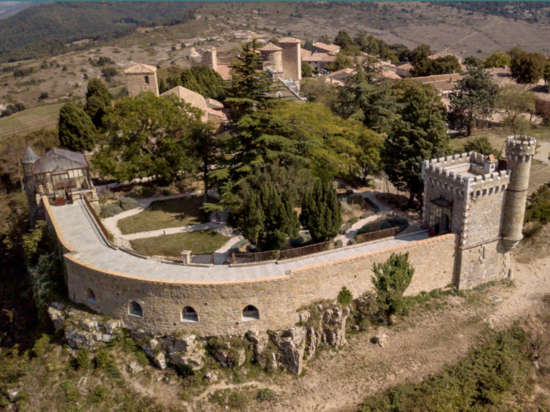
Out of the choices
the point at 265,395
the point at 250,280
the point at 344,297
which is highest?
the point at 250,280

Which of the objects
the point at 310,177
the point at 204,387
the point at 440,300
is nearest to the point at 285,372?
the point at 204,387

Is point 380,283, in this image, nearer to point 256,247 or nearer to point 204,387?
point 256,247

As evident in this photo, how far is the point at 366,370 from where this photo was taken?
88.9 ft

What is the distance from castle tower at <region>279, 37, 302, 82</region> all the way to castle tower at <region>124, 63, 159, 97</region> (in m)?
26.4

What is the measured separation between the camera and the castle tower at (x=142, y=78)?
61812mm

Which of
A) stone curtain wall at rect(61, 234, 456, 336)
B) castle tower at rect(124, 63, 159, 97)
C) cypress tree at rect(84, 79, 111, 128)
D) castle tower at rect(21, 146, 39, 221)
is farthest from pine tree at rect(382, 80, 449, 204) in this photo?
cypress tree at rect(84, 79, 111, 128)

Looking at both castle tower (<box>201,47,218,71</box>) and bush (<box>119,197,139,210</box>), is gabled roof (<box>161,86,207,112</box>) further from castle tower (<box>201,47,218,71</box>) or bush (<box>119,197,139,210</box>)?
castle tower (<box>201,47,218,71</box>)

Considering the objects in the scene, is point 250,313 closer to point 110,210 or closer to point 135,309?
point 135,309

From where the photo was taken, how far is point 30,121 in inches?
3265

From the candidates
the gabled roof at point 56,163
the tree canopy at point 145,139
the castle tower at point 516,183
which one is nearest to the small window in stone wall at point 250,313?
the castle tower at point 516,183

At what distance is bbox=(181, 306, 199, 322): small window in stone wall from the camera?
87.8 feet

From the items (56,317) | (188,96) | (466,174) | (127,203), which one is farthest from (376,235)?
(188,96)

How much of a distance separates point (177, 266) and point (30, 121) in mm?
66409

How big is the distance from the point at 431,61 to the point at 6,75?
124 metres
